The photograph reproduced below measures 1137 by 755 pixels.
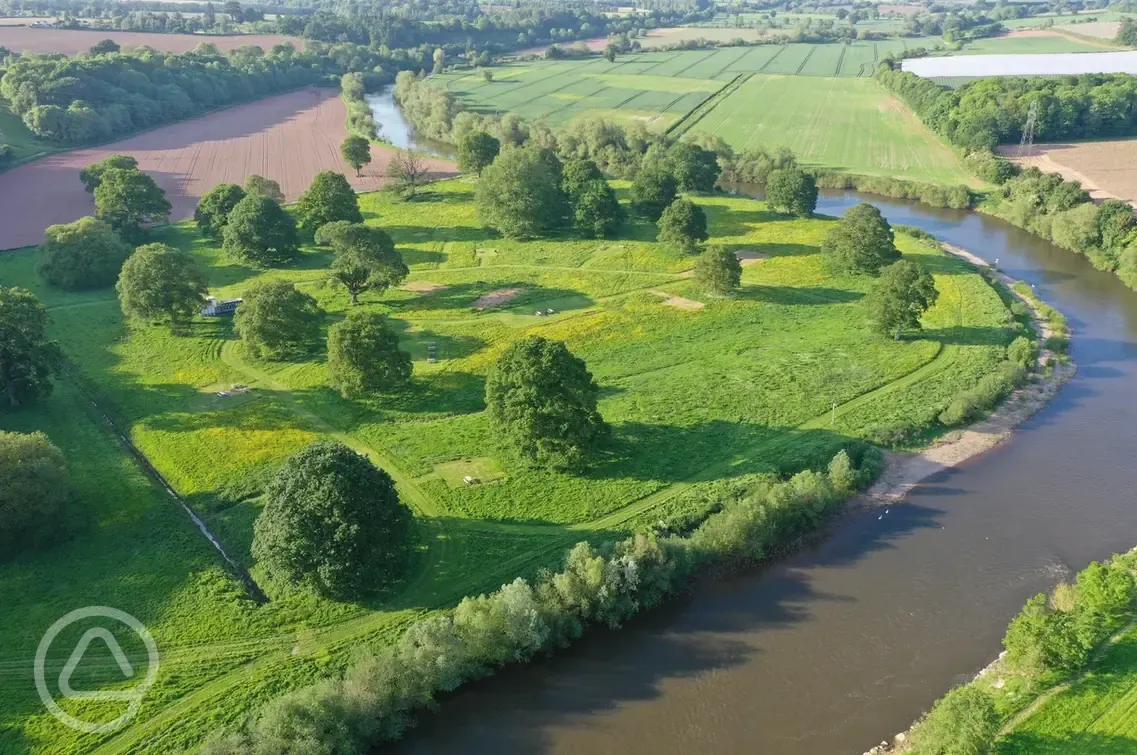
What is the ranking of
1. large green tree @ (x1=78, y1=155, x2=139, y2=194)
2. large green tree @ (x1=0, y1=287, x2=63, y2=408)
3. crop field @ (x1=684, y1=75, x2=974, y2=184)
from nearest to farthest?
1. large green tree @ (x1=0, y1=287, x2=63, y2=408)
2. large green tree @ (x1=78, y1=155, x2=139, y2=194)
3. crop field @ (x1=684, y1=75, x2=974, y2=184)

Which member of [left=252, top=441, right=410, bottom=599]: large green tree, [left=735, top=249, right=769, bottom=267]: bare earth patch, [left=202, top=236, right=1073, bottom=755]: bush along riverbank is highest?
[left=735, top=249, right=769, bottom=267]: bare earth patch

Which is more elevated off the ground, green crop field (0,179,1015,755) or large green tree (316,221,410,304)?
large green tree (316,221,410,304)

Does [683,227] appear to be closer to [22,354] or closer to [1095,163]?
[22,354]

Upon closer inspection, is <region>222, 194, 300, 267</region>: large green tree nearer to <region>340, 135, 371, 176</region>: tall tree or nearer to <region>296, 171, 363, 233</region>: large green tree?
<region>296, 171, 363, 233</region>: large green tree

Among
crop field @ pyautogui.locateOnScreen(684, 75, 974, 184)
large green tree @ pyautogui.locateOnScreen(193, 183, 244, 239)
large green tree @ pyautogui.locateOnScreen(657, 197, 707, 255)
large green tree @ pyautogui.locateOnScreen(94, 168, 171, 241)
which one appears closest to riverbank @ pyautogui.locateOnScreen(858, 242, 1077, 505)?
large green tree @ pyautogui.locateOnScreen(657, 197, 707, 255)

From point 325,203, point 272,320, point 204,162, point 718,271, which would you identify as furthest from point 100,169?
point 718,271
